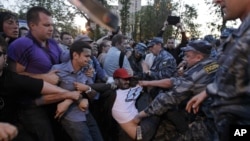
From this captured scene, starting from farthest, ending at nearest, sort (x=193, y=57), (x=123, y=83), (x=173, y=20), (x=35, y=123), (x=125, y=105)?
(x=173, y=20)
(x=123, y=83)
(x=125, y=105)
(x=193, y=57)
(x=35, y=123)

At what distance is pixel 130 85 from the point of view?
5109 millimetres

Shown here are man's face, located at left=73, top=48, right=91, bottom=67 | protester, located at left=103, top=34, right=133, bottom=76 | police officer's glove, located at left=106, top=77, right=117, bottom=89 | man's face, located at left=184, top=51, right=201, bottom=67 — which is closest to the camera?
man's face, located at left=73, top=48, right=91, bottom=67

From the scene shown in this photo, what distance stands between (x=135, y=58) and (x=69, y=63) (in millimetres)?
4658

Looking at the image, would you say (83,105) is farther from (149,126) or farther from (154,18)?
(154,18)

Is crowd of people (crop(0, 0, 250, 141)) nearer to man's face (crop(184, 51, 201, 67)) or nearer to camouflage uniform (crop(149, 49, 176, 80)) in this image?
man's face (crop(184, 51, 201, 67))

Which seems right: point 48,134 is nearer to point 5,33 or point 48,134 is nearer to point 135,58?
point 5,33

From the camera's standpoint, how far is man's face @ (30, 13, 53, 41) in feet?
12.9

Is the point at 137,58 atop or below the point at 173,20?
below

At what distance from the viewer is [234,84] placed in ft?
5.70

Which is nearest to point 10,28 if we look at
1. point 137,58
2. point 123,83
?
point 123,83

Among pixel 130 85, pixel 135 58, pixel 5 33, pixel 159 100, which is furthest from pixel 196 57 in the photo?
pixel 135 58

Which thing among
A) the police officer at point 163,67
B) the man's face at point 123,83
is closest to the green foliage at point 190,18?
the police officer at point 163,67

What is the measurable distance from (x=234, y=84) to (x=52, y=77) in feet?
8.28

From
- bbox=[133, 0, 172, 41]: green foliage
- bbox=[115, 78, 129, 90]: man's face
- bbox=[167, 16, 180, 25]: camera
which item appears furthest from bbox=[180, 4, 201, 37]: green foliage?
bbox=[115, 78, 129, 90]: man's face
